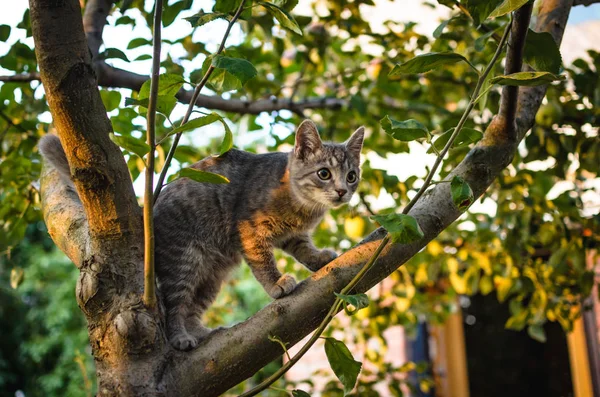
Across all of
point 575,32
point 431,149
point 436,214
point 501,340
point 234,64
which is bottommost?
point 501,340

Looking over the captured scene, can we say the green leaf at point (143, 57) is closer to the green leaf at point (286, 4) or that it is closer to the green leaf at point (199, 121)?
the green leaf at point (286, 4)

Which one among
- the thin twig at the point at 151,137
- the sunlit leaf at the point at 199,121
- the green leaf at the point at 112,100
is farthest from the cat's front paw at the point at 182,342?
the green leaf at the point at 112,100

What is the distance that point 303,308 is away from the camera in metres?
1.54

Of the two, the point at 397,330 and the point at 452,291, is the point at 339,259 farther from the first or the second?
the point at 397,330

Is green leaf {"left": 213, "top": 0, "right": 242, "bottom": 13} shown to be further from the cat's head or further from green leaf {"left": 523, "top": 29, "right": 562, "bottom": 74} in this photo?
the cat's head

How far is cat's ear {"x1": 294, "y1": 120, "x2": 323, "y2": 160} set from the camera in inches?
108

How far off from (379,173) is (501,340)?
3.81 meters

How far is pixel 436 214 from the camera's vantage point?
5.44ft

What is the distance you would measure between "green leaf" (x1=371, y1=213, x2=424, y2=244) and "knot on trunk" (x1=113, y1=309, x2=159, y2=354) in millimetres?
617

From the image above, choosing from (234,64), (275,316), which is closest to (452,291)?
(275,316)

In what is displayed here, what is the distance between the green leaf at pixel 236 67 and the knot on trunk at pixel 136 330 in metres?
0.62

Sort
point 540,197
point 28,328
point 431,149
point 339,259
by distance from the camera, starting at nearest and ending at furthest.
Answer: point 431,149 → point 339,259 → point 540,197 → point 28,328

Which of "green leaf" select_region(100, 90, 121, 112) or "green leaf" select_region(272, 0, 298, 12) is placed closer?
"green leaf" select_region(272, 0, 298, 12)

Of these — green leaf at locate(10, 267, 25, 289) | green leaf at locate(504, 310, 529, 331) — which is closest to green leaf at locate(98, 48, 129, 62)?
green leaf at locate(10, 267, 25, 289)
